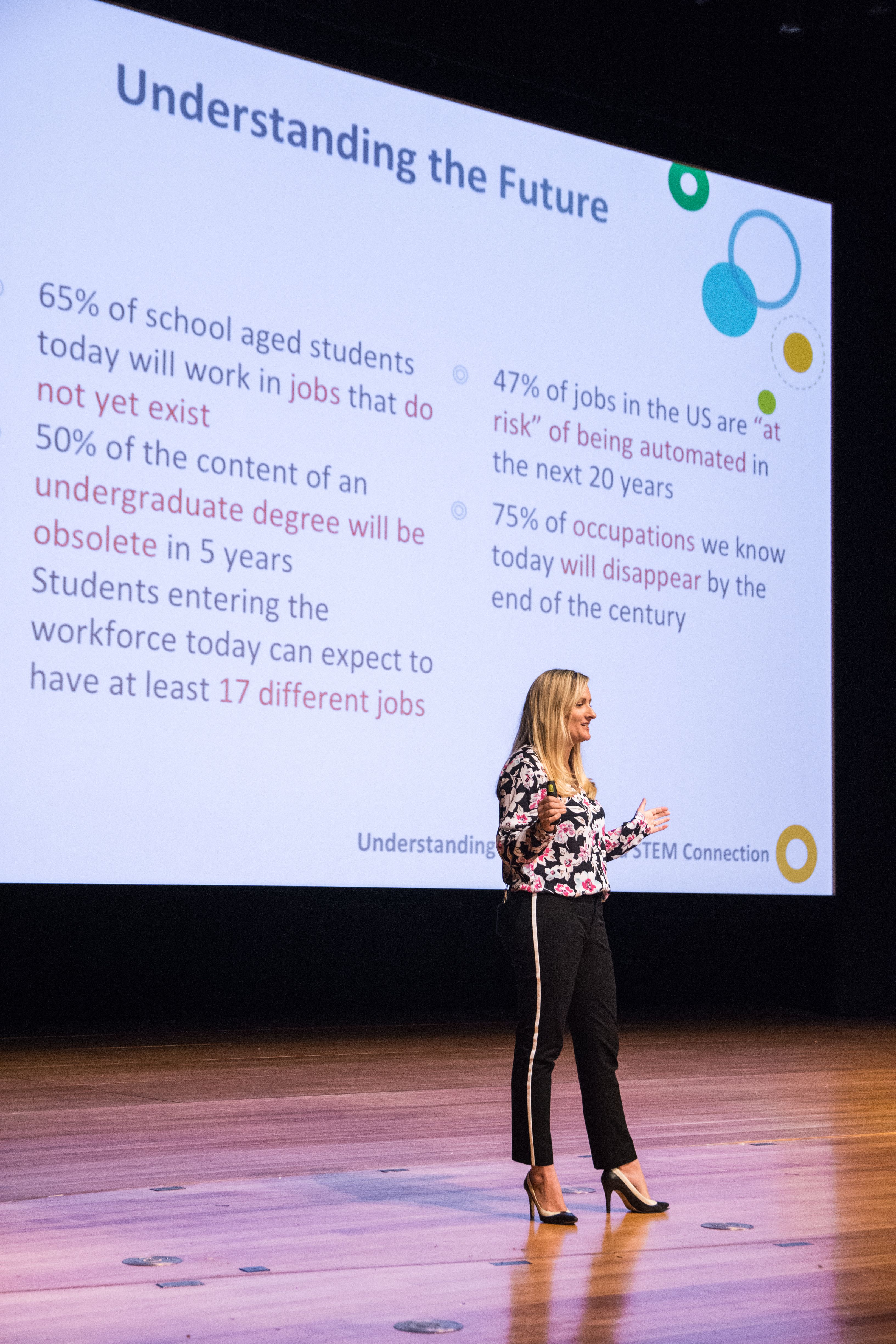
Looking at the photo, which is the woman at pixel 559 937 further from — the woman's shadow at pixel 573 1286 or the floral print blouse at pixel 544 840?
the woman's shadow at pixel 573 1286

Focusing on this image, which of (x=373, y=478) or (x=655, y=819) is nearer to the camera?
(x=655, y=819)

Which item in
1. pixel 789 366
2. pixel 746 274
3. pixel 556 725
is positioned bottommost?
pixel 556 725

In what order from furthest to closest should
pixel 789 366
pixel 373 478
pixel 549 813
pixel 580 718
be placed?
pixel 789 366, pixel 373 478, pixel 580 718, pixel 549 813

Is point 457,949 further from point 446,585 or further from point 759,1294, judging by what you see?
point 759,1294

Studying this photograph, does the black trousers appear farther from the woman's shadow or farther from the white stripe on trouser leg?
the woman's shadow

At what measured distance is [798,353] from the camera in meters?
7.38

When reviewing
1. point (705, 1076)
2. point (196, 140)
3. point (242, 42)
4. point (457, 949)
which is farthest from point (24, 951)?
point (242, 42)

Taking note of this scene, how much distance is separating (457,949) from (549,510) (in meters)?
1.93

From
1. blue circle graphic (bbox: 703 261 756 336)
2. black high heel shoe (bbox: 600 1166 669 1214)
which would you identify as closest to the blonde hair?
black high heel shoe (bbox: 600 1166 669 1214)

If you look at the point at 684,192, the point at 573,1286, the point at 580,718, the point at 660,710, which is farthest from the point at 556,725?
the point at 684,192

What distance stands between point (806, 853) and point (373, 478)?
9.03ft

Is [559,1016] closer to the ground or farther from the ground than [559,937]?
closer to the ground

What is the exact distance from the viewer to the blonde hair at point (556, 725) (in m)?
2.91

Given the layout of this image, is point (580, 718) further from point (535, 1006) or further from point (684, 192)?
point (684, 192)
